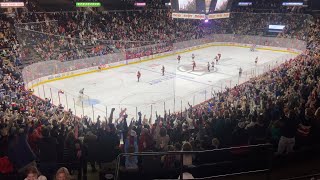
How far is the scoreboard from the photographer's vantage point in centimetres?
1955

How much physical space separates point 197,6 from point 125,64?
249 inches

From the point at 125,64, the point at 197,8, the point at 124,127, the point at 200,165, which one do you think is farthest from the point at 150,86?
the point at 200,165

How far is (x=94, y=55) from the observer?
20.4m

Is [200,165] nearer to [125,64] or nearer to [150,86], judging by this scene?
[150,86]

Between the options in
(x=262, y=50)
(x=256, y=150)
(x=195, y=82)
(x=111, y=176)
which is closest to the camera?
(x=111, y=176)

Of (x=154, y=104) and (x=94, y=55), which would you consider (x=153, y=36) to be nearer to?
(x=94, y=55)

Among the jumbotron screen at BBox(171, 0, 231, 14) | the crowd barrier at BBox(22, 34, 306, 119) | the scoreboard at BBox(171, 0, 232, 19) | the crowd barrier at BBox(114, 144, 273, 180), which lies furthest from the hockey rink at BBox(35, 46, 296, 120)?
the crowd barrier at BBox(114, 144, 273, 180)

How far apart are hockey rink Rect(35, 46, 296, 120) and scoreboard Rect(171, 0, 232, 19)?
365cm

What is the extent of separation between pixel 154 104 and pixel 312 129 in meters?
8.71

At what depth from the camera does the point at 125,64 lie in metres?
22.5

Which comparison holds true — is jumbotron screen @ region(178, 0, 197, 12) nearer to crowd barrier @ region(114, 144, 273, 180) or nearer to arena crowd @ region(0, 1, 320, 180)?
arena crowd @ region(0, 1, 320, 180)

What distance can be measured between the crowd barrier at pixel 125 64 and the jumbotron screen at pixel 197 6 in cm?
337

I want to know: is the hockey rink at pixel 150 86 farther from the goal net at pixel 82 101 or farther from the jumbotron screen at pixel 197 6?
the jumbotron screen at pixel 197 6

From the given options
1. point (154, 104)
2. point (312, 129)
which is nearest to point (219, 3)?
point (154, 104)
